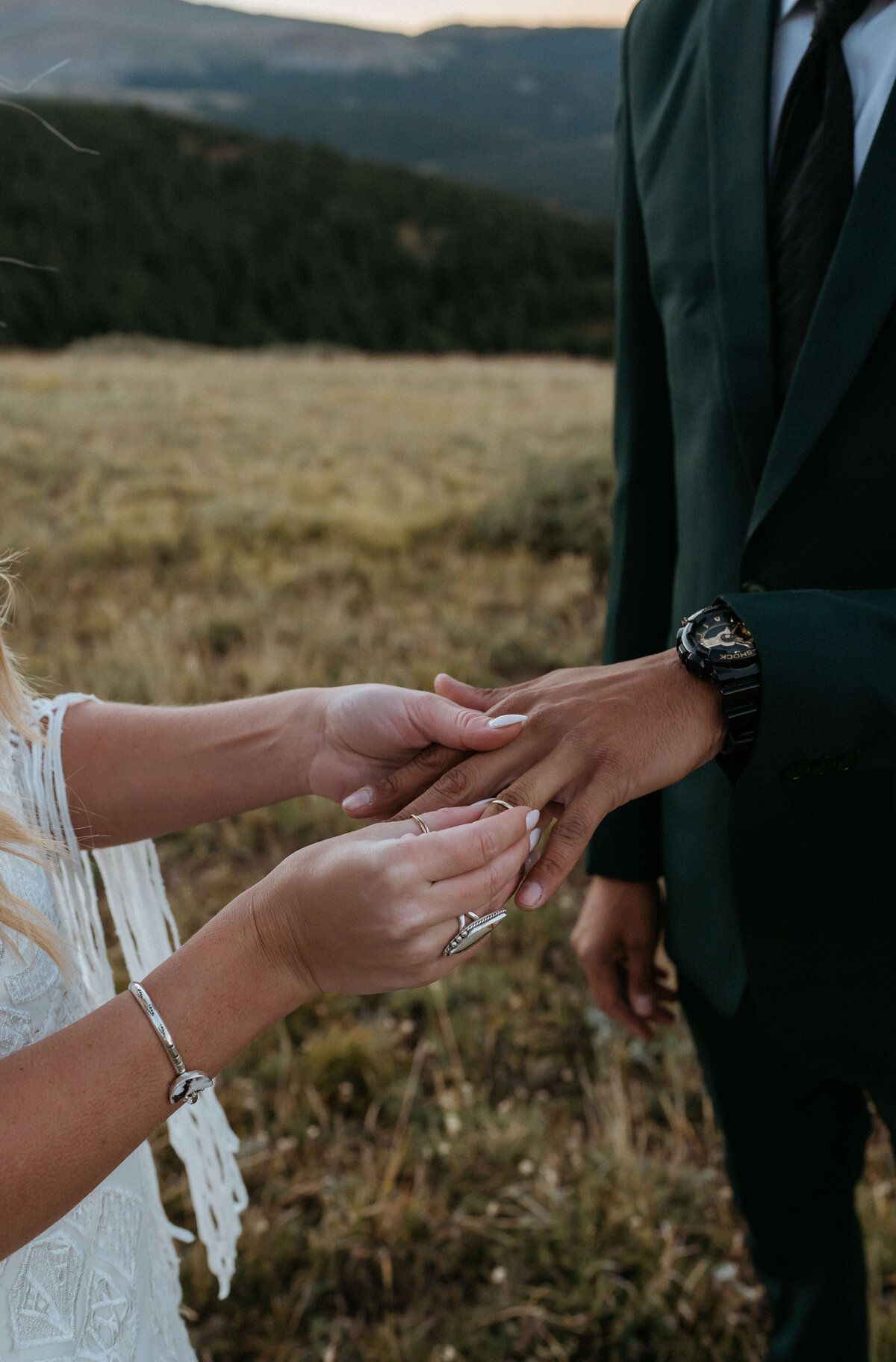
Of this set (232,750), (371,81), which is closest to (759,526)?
(232,750)

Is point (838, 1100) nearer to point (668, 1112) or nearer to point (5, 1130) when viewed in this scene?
point (668, 1112)

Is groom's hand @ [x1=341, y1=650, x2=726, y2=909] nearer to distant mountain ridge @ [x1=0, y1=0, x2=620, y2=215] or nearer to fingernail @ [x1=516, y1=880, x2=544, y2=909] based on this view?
fingernail @ [x1=516, y1=880, x2=544, y2=909]

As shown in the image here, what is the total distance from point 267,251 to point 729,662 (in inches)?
2078

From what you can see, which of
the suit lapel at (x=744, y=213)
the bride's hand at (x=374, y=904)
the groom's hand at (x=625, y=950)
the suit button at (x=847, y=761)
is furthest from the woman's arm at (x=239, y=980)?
the groom's hand at (x=625, y=950)

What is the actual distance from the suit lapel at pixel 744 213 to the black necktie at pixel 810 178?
34 mm

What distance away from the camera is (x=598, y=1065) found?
2.83 meters

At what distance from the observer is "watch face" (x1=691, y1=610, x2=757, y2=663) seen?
1.12 m

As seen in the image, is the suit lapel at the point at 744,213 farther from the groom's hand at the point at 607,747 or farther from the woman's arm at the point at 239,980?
the woman's arm at the point at 239,980

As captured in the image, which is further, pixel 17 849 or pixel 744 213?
pixel 744 213

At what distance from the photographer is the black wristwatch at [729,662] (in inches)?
44.1

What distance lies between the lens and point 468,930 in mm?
1077

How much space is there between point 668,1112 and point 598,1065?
1.01 ft

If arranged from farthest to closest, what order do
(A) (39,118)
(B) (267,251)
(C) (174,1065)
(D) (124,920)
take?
1. (B) (267,251)
2. (D) (124,920)
3. (A) (39,118)
4. (C) (174,1065)

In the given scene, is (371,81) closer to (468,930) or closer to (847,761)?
(847,761)
